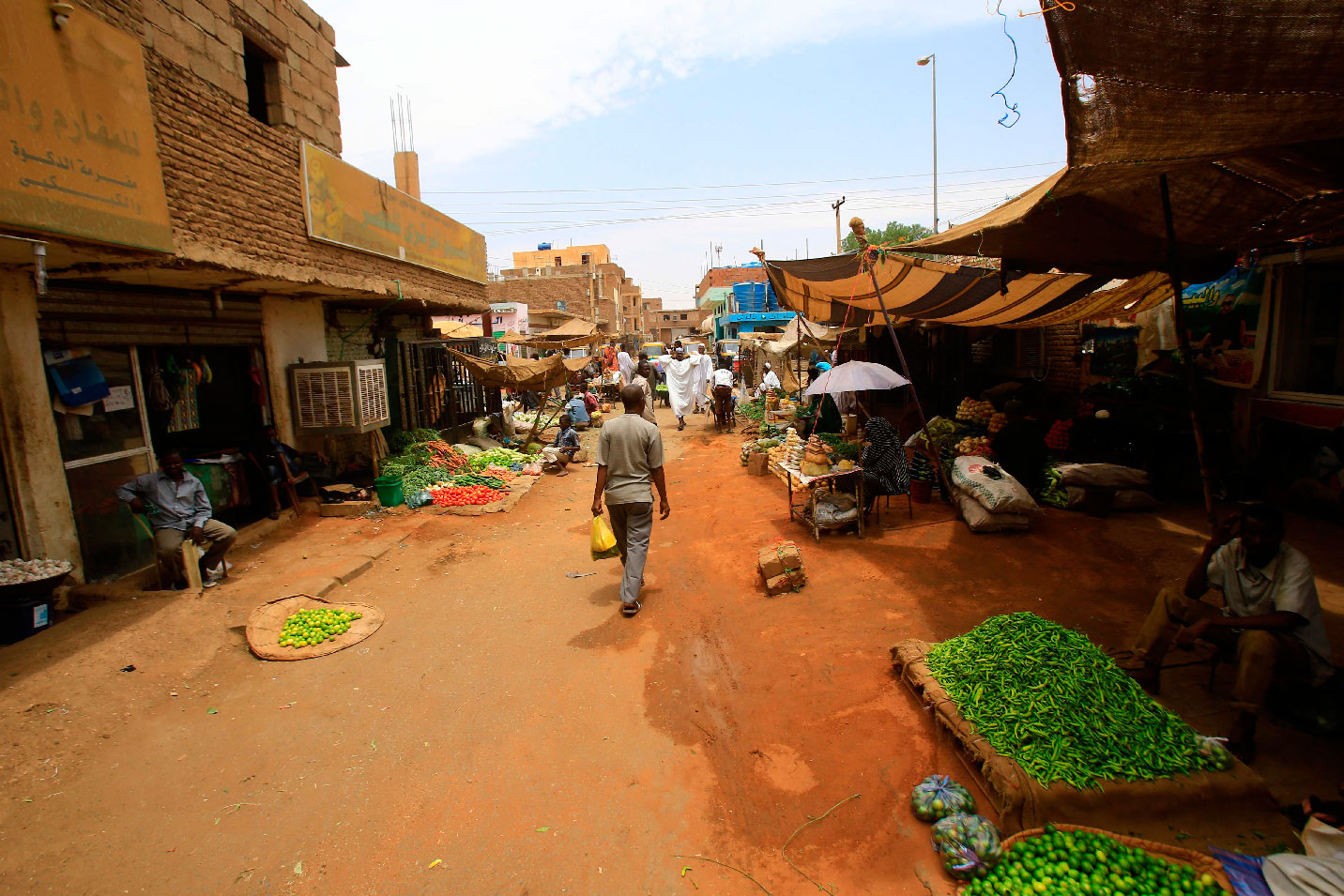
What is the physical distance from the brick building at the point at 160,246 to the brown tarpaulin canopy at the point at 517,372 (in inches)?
145

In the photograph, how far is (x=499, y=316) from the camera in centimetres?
3027

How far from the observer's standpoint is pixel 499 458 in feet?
42.8

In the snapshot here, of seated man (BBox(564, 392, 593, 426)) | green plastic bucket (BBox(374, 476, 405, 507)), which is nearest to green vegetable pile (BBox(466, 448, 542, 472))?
green plastic bucket (BBox(374, 476, 405, 507))

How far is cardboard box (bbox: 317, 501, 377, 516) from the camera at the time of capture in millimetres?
9211

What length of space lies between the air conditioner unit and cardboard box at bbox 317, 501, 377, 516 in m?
1.11

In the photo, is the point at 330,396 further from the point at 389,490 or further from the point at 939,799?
the point at 939,799

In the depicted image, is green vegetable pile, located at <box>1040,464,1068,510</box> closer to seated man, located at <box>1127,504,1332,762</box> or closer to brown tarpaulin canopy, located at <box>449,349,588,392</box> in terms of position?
seated man, located at <box>1127,504,1332,762</box>

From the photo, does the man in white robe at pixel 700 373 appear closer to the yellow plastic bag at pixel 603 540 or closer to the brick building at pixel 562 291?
the yellow plastic bag at pixel 603 540

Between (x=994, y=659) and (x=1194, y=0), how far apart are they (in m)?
3.27

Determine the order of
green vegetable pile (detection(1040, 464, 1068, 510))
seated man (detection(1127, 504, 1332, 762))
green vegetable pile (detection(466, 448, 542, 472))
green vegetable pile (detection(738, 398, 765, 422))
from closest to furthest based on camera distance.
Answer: seated man (detection(1127, 504, 1332, 762))
green vegetable pile (detection(1040, 464, 1068, 510))
green vegetable pile (detection(466, 448, 542, 472))
green vegetable pile (detection(738, 398, 765, 422))

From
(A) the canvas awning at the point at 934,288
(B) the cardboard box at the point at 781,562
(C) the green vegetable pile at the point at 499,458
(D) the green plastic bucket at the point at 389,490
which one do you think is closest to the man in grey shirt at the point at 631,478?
(B) the cardboard box at the point at 781,562

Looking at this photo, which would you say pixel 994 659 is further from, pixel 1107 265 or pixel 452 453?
pixel 452 453

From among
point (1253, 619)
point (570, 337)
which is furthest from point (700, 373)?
point (1253, 619)

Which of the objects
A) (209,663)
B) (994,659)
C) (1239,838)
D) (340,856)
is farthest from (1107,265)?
(209,663)
